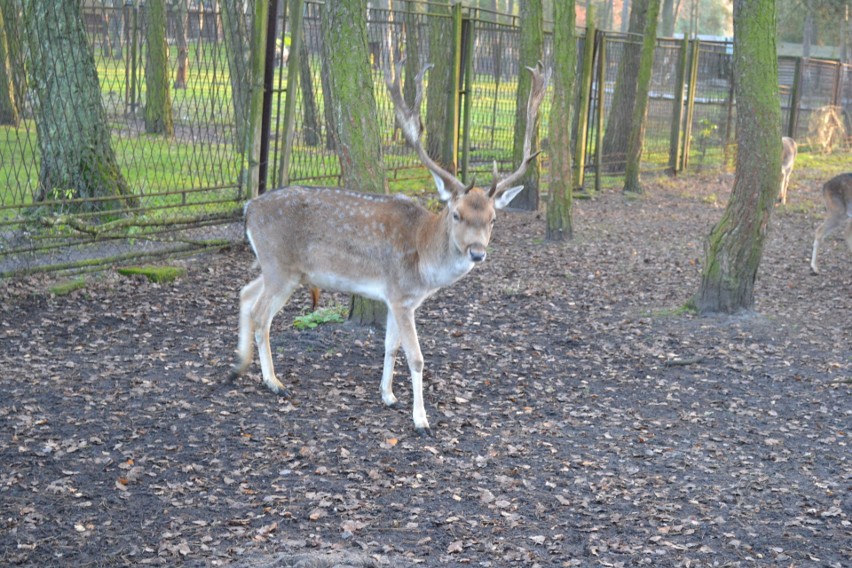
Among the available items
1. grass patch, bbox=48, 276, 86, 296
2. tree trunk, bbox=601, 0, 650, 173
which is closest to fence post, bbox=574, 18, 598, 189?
tree trunk, bbox=601, 0, 650, 173

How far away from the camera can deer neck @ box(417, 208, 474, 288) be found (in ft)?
20.5

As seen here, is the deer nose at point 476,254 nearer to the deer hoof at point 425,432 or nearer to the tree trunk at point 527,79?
the deer hoof at point 425,432

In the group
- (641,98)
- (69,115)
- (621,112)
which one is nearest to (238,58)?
(69,115)

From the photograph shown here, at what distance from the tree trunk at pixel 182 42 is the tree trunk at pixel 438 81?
3974 mm

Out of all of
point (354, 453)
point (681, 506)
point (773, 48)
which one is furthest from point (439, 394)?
point (773, 48)

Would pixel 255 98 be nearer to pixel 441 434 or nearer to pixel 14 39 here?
pixel 14 39

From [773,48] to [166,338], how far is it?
535 centimetres

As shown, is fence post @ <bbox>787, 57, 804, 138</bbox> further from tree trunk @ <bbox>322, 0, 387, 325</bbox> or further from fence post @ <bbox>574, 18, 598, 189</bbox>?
tree trunk @ <bbox>322, 0, 387, 325</bbox>

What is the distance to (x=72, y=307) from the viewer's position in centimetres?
784

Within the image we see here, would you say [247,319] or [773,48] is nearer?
[247,319]

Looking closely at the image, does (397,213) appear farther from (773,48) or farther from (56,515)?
(773,48)

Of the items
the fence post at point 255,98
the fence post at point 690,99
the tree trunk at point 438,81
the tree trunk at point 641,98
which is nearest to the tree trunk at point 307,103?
the fence post at point 255,98

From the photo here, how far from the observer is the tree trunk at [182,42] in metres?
9.24

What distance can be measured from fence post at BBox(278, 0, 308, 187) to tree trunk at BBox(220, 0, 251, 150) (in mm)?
398
